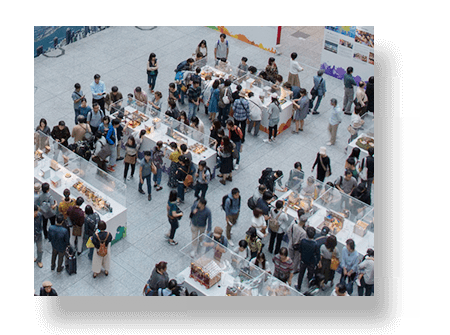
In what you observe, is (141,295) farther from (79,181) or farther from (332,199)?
(332,199)

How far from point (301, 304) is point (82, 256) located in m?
4.65

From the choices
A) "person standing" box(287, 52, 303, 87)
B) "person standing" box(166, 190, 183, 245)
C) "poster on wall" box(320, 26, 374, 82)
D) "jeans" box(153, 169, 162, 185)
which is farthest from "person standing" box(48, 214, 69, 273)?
"poster on wall" box(320, 26, 374, 82)

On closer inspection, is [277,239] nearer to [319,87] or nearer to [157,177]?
[157,177]

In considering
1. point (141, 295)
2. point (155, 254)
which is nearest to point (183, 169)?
point (155, 254)

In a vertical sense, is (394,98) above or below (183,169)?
above

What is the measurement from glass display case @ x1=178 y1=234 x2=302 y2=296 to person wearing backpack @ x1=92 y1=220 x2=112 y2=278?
4.79 ft

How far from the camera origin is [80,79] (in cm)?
1916

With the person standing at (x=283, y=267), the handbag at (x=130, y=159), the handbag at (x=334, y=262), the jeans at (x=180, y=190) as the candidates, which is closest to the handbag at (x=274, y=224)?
the person standing at (x=283, y=267)

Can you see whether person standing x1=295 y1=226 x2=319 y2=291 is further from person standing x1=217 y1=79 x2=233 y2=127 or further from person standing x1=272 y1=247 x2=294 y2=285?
person standing x1=217 y1=79 x2=233 y2=127

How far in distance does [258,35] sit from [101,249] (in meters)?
11.1

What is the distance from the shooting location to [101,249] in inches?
480

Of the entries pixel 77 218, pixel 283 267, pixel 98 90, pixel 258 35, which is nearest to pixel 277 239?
pixel 283 267

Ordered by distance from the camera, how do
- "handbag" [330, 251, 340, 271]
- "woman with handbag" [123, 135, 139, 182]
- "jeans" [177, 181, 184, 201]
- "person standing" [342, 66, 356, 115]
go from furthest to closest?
"person standing" [342, 66, 356, 115], "woman with handbag" [123, 135, 139, 182], "jeans" [177, 181, 184, 201], "handbag" [330, 251, 340, 271]

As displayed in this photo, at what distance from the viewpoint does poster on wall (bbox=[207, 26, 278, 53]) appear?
2089cm
